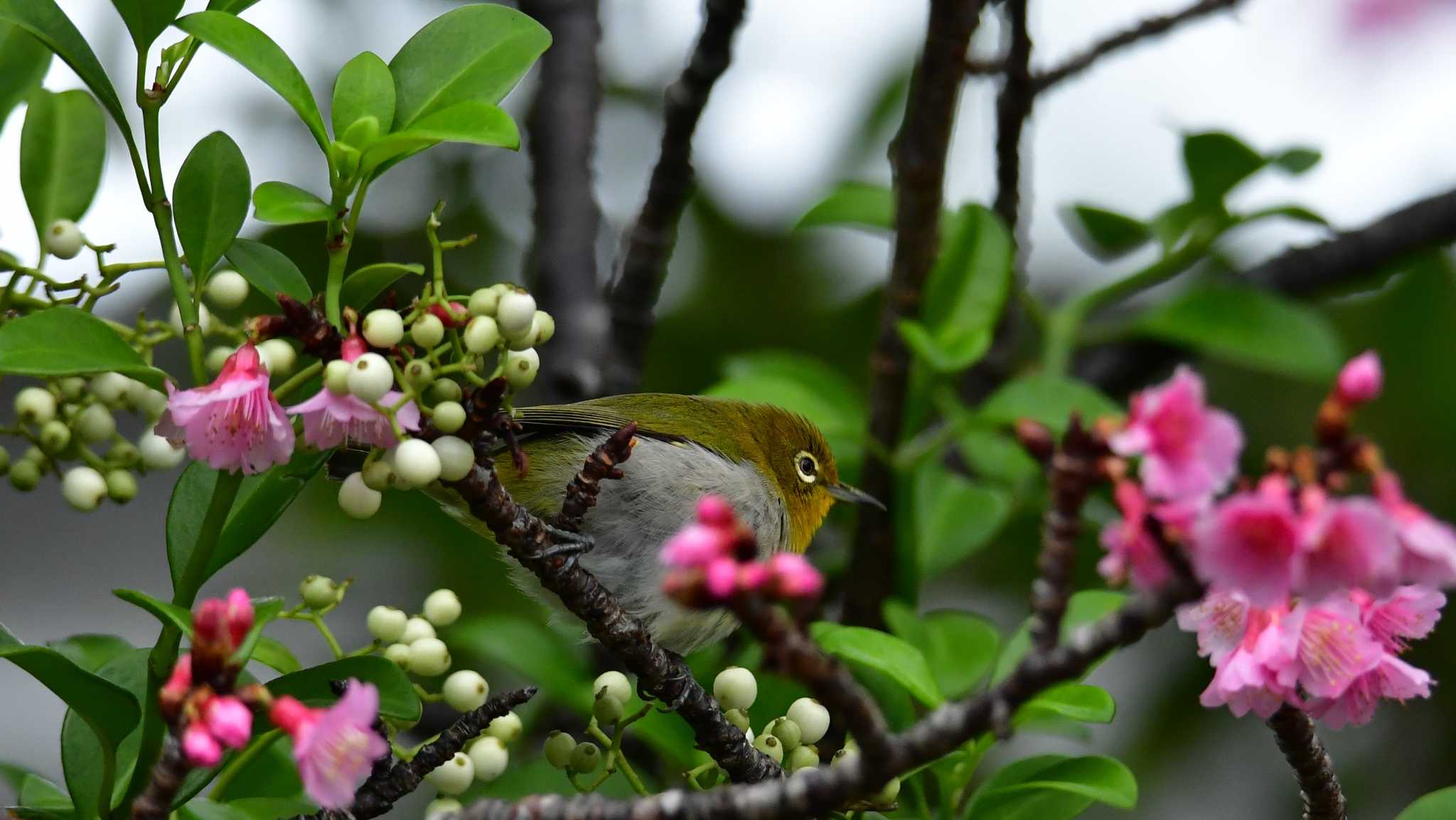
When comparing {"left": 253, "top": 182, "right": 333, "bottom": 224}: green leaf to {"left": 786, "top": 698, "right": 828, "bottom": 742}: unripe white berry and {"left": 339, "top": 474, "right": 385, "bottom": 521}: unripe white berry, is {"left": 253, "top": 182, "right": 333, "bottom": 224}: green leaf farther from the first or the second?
{"left": 786, "top": 698, "right": 828, "bottom": 742}: unripe white berry

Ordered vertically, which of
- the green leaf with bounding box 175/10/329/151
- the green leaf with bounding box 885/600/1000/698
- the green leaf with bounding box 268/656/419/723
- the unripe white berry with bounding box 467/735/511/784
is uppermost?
the green leaf with bounding box 175/10/329/151

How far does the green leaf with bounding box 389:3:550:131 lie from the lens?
6.73ft

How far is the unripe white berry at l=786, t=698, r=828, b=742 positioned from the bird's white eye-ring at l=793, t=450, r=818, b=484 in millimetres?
1619

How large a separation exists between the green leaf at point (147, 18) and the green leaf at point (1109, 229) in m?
2.75

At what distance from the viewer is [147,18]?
75.1 inches

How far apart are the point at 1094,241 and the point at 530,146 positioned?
75.2 inches

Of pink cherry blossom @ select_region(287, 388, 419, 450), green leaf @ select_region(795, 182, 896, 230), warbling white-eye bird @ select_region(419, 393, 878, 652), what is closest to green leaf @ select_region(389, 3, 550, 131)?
pink cherry blossom @ select_region(287, 388, 419, 450)

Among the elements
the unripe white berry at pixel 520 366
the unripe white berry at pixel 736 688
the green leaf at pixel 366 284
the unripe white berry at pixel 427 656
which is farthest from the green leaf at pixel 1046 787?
the green leaf at pixel 366 284

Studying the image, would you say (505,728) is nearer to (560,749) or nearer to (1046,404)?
(560,749)

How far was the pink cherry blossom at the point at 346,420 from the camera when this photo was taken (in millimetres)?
1697

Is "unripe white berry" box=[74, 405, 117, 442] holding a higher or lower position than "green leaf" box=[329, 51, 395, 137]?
lower

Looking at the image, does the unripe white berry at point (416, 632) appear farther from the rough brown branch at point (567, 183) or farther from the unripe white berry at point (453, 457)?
the rough brown branch at point (567, 183)

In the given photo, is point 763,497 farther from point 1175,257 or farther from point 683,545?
point 683,545

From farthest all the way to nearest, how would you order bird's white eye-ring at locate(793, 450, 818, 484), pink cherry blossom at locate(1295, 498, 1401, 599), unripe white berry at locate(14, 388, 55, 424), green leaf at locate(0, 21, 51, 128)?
1. bird's white eye-ring at locate(793, 450, 818, 484)
2. green leaf at locate(0, 21, 51, 128)
3. unripe white berry at locate(14, 388, 55, 424)
4. pink cherry blossom at locate(1295, 498, 1401, 599)
